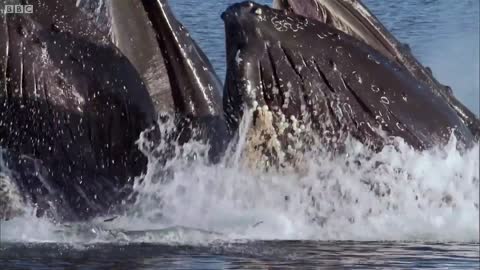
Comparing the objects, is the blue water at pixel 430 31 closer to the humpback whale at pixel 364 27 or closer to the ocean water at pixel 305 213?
the humpback whale at pixel 364 27

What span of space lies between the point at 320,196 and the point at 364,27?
5.23 ft

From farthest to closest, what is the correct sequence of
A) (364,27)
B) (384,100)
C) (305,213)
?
(364,27)
(305,213)
(384,100)

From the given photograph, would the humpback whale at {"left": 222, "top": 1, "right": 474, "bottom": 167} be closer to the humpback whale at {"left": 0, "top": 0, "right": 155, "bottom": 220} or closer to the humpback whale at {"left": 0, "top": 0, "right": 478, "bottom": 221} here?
the humpback whale at {"left": 0, "top": 0, "right": 478, "bottom": 221}

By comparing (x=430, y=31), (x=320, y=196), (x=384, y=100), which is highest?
(x=430, y=31)

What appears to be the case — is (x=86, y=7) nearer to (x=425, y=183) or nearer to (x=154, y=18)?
(x=154, y=18)

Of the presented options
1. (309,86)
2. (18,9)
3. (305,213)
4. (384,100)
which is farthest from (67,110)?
(384,100)

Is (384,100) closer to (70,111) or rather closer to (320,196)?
(320,196)

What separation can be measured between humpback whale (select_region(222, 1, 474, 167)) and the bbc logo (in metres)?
1.55

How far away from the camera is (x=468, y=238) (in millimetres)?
14031

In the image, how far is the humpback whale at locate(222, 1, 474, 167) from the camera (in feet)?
44.8

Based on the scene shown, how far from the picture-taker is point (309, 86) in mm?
13695

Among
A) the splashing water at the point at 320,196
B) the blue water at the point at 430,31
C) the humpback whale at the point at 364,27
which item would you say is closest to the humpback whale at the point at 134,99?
the splashing water at the point at 320,196

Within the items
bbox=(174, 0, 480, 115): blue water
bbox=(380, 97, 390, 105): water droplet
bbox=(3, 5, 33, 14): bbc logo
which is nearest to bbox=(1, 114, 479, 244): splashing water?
bbox=(380, 97, 390, 105): water droplet

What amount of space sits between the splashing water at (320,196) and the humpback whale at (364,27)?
56 cm
